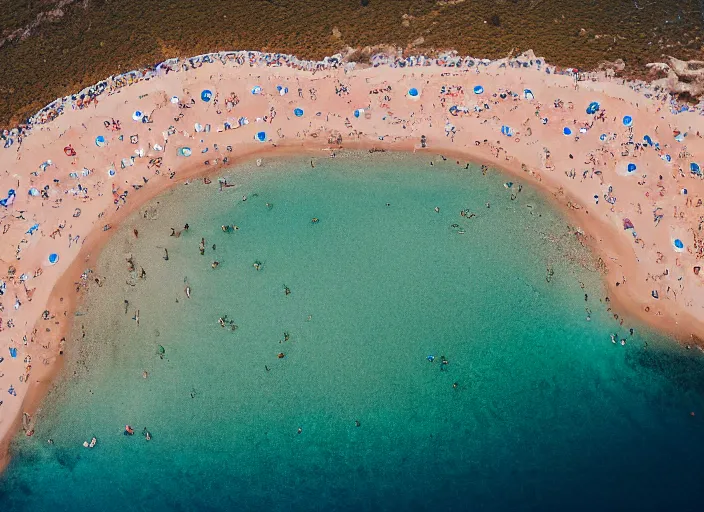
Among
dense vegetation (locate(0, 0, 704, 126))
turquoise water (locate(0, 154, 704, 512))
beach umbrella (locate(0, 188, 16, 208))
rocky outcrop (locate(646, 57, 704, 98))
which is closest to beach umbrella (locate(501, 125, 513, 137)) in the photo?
turquoise water (locate(0, 154, 704, 512))

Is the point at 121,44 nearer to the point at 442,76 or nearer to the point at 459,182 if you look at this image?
the point at 442,76

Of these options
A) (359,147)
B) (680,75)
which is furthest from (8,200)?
(680,75)

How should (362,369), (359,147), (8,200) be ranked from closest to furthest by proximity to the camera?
(362,369), (8,200), (359,147)

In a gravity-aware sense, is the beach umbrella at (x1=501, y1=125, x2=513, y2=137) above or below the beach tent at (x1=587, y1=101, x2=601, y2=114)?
below

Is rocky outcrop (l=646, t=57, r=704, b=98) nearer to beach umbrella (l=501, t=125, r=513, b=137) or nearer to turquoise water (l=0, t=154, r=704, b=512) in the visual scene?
beach umbrella (l=501, t=125, r=513, b=137)

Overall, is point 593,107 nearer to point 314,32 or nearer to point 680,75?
point 680,75

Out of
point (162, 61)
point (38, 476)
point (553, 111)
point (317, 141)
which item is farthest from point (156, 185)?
point (553, 111)

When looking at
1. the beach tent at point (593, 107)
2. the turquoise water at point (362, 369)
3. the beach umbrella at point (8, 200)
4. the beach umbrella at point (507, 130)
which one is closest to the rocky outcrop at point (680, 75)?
the beach tent at point (593, 107)
